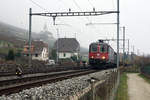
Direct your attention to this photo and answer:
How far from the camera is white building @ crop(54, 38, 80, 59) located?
86.6 metres

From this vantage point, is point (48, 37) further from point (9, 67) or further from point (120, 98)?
point (120, 98)

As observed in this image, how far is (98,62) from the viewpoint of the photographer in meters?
33.3

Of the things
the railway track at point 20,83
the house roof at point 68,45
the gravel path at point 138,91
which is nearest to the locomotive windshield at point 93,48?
the gravel path at point 138,91

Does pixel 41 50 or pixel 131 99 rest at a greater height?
pixel 41 50

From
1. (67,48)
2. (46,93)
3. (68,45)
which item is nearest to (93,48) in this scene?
(46,93)

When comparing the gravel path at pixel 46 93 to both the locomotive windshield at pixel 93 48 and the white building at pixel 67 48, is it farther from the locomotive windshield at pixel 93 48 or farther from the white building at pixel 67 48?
the white building at pixel 67 48

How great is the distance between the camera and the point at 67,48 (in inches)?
3465

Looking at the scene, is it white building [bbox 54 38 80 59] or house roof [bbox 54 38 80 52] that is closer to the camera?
white building [bbox 54 38 80 59]

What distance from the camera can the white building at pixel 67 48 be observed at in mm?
86625

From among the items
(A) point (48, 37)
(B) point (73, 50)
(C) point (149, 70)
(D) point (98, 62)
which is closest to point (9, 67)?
(D) point (98, 62)

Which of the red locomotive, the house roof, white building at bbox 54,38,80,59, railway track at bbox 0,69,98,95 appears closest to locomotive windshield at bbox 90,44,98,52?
the red locomotive

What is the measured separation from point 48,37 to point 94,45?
11372 cm

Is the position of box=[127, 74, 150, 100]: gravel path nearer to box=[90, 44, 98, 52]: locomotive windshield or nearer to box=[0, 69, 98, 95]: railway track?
box=[90, 44, 98, 52]: locomotive windshield

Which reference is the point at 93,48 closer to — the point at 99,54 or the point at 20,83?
the point at 99,54
